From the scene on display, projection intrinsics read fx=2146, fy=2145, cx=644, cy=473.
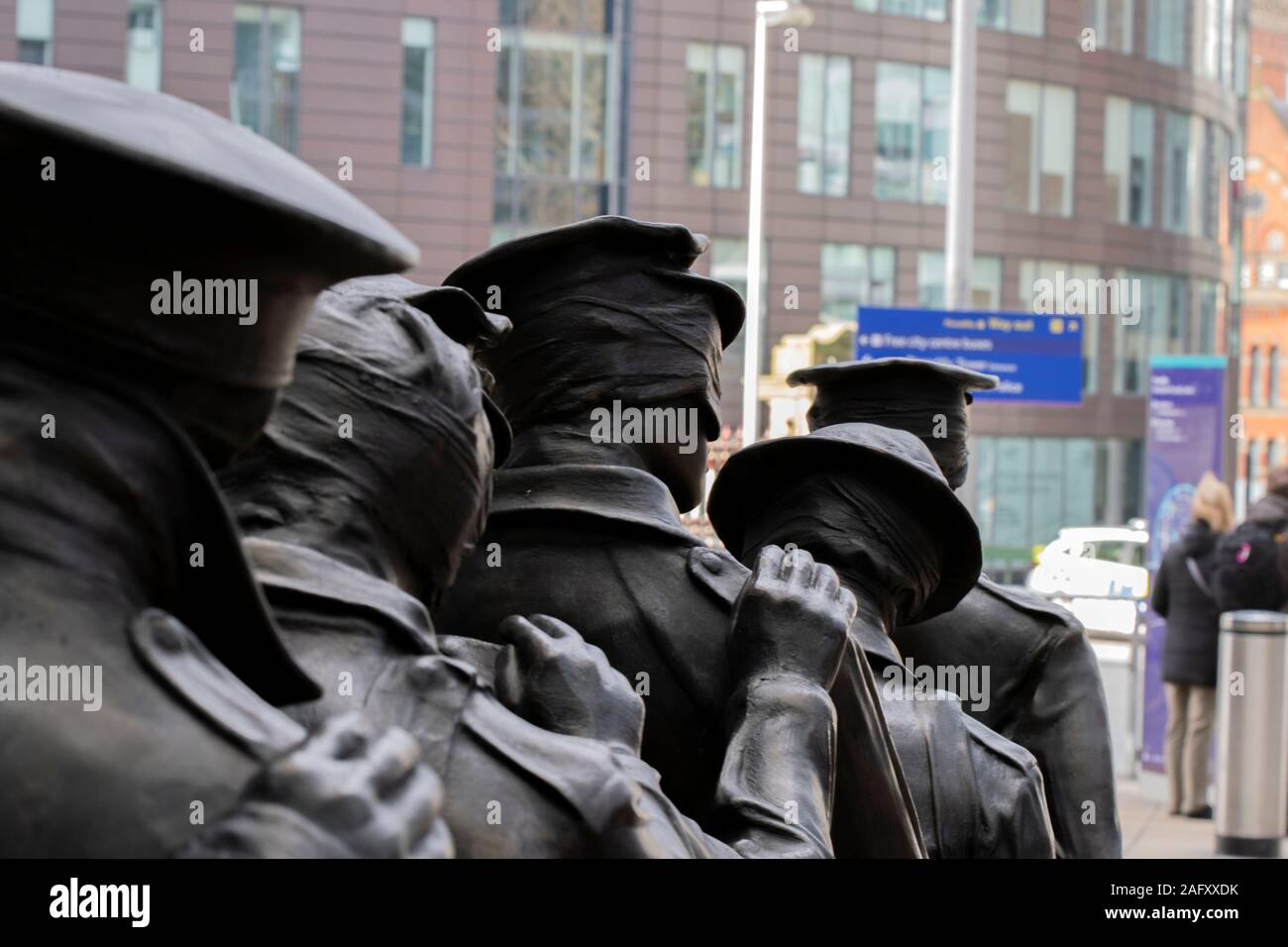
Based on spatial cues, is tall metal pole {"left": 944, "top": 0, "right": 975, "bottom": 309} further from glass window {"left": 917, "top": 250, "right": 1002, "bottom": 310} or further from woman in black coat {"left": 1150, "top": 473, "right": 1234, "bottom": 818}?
glass window {"left": 917, "top": 250, "right": 1002, "bottom": 310}

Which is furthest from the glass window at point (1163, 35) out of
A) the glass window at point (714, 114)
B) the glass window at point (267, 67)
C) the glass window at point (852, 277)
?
the glass window at point (267, 67)

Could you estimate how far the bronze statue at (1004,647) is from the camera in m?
4.38

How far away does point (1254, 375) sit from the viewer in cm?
7331

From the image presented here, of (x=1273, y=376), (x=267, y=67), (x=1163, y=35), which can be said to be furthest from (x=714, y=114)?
(x=1273, y=376)

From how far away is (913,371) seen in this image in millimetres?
4379

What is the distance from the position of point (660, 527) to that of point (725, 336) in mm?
416

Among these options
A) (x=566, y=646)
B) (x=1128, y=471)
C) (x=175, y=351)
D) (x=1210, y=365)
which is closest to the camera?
(x=175, y=351)

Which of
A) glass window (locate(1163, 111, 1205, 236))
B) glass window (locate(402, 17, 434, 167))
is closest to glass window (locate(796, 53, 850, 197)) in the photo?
glass window (locate(402, 17, 434, 167))

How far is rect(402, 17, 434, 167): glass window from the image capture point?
3041cm

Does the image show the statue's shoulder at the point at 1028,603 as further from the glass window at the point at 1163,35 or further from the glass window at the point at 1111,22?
the glass window at the point at 1163,35

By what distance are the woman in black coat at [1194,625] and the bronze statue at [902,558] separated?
9.01 meters

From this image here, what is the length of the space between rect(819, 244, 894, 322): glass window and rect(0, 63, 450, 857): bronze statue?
33.3 m

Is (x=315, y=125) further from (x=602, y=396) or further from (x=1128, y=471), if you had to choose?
(x=602, y=396)
